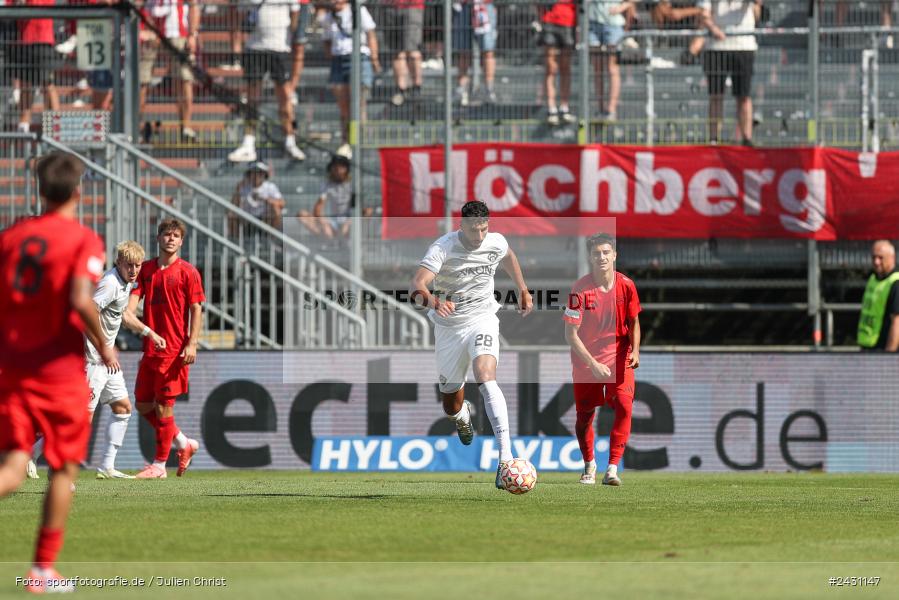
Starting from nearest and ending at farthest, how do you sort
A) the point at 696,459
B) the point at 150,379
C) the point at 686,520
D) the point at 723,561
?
the point at 723,561, the point at 686,520, the point at 150,379, the point at 696,459

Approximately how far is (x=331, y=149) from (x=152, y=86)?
2.47 m

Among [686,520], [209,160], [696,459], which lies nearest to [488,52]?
[209,160]

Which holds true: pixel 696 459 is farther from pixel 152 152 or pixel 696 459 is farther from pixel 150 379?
pixel 152 152

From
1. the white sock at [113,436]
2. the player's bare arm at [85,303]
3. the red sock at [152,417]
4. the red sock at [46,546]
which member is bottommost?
the white sock at [113,436]

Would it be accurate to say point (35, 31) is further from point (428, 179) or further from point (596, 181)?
point (596, 181)

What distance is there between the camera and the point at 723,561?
8.64 metres

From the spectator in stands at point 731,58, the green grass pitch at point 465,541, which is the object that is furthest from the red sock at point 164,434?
the spectator in stands at point 731,58

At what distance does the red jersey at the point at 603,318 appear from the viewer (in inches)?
551

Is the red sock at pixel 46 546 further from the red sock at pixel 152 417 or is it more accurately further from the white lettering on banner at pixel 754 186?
the white lettering on banner at pixel 754 186

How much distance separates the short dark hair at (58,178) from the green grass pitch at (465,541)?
1.90 meters

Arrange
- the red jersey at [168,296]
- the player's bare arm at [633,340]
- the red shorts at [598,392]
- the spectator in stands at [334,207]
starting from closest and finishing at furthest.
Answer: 1. the player's bare arm at [633,340]
2. the red shorts at [598,392]
3. the red jersey at [168,296]
4. the spectator in stands at [334,207]

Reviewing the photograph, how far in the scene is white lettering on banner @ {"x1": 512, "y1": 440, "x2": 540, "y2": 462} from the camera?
18177 millimetres

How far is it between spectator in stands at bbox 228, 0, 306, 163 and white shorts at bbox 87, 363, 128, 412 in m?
5.41

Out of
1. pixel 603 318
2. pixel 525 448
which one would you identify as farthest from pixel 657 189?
pixel 603 318
